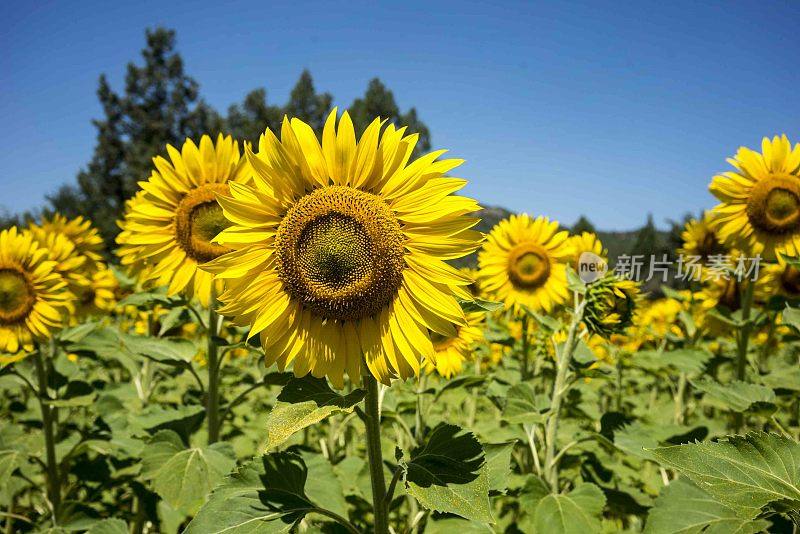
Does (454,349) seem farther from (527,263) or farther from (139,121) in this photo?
(139,121)

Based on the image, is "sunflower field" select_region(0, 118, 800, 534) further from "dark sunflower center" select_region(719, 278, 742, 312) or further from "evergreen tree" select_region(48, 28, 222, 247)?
"evergreen tree" select_region(48, 28, 222, 247)

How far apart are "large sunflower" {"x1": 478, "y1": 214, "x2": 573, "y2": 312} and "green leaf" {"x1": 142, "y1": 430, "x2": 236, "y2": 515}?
2662 mm

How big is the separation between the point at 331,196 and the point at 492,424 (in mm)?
2680

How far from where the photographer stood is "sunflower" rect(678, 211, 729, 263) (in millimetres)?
4570

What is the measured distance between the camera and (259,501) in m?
1.68

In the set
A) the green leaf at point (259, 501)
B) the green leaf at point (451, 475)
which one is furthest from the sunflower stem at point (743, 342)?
the green leaf at point (259, 501)

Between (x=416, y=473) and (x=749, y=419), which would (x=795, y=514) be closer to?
(x=416, y=473)

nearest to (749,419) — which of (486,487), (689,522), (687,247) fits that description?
(687,247)

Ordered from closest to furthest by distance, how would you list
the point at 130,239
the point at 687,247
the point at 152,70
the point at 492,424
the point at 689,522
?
the point at 689,522, the point at 130,239, the point at 492,424, the point at 687,247, the point at 152,70

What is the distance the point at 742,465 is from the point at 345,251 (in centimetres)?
133

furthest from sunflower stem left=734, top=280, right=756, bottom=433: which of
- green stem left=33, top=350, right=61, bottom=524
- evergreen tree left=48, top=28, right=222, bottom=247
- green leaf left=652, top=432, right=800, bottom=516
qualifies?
evergreen tree left=48, top=28, right=222, bottom=247

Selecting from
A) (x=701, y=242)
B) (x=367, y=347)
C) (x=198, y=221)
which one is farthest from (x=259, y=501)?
(x=701, y=242)

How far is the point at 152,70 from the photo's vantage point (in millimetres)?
42219

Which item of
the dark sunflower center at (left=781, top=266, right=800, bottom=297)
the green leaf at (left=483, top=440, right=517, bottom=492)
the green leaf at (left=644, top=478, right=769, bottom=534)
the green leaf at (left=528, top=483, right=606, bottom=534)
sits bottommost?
the green leaf at (left=528, top=483, right=606, bottom=534)
